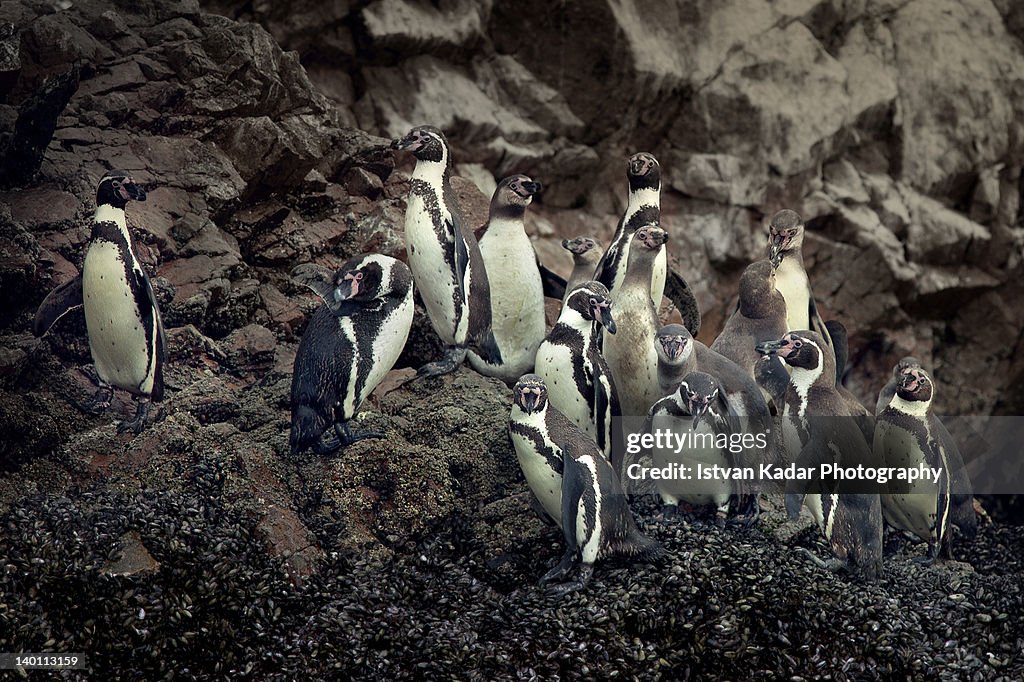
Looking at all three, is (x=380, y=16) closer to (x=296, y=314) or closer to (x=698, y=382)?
(x=296, y=314)

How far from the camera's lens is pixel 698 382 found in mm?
4797

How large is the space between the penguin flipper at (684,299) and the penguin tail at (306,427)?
2.52 meters

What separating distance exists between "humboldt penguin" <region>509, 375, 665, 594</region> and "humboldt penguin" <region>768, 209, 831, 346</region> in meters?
2.33

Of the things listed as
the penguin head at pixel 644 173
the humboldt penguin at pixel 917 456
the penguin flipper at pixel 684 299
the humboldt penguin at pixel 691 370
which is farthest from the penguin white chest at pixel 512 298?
the humboldt penguin at pixel 917 456

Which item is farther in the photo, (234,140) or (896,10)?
(896,10)

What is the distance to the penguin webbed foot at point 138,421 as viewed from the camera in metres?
5.00

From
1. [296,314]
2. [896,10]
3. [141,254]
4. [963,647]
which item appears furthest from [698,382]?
[896,10]

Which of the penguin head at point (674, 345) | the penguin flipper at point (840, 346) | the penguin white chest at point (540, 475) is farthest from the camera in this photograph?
the penguin flipper at point (840, 346)

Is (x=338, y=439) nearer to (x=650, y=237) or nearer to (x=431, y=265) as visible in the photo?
(x=431, y=265)

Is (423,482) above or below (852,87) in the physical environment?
below

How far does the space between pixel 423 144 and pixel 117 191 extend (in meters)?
1.55

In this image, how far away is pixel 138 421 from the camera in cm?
502

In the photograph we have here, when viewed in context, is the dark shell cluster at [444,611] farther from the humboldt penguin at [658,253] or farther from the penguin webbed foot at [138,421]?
the humboldt penguin at [658,253]

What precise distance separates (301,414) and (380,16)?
435 cm
